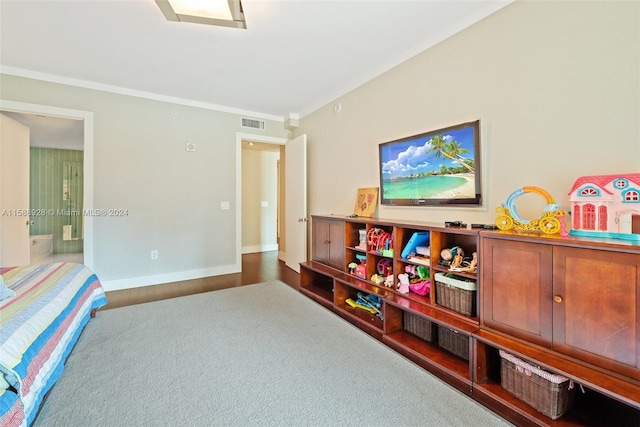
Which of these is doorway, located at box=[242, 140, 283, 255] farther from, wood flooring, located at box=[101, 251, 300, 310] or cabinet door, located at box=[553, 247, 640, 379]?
cabinet door, located at box=[553, 247, 640, 379]

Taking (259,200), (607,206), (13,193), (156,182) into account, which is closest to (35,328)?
(156,182)

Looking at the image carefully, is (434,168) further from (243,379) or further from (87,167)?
(87,167)

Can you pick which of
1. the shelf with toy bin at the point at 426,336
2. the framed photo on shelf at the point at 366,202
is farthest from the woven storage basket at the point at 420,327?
the framed photo on shelf at the point at 366,202

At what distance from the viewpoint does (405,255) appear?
2186mm

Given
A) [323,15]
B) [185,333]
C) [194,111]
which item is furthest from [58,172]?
[323,15]

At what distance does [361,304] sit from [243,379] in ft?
4.31

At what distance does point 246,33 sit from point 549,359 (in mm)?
3044

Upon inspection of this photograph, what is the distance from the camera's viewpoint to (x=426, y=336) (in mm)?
2049

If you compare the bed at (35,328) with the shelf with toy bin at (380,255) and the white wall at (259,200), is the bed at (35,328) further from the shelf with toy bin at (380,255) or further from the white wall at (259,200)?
the white wall at (259,200)

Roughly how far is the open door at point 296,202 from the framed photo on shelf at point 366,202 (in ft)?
3.84

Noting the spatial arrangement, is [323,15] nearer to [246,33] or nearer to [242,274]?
[246,33]

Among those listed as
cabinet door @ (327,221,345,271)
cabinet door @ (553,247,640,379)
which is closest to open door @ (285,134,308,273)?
cabinet door @ (327,221,345,271)

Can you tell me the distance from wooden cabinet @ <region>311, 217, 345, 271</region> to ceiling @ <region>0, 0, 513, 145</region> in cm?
170

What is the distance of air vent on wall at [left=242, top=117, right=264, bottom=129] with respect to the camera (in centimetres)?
429
